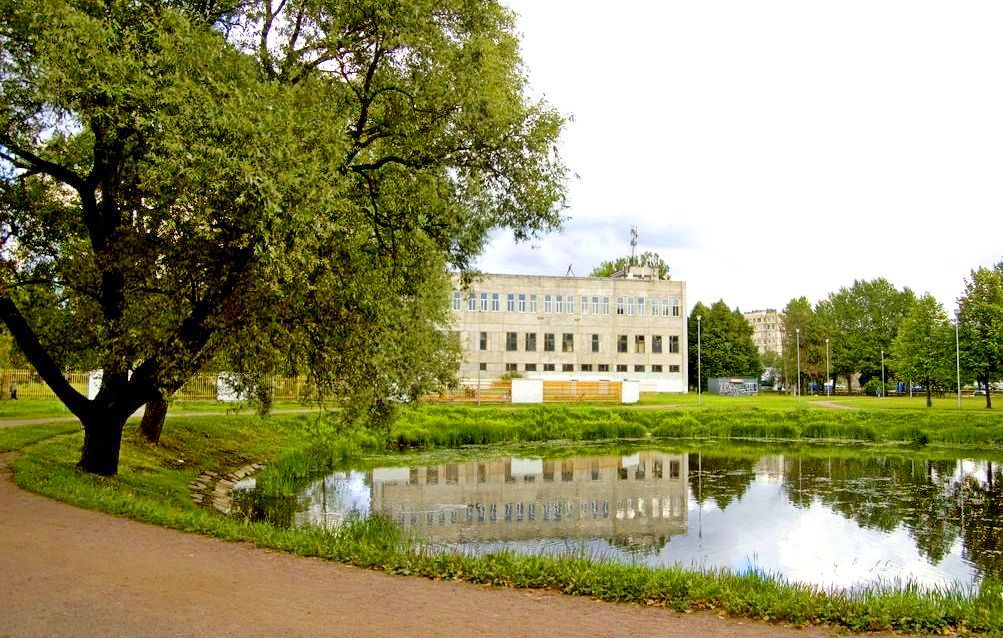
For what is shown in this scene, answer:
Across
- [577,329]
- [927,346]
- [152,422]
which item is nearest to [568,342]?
[577,329]

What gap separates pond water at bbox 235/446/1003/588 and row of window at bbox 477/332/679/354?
4432 cm

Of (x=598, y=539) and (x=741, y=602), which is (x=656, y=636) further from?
(x=598, y=539)

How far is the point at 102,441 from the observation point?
55.9 feet

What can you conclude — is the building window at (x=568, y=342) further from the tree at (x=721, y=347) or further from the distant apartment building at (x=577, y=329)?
the tree at (x=721, y=347)

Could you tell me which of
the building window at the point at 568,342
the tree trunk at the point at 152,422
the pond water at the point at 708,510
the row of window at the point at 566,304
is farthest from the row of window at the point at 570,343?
the tree trunk at the point at 152,422

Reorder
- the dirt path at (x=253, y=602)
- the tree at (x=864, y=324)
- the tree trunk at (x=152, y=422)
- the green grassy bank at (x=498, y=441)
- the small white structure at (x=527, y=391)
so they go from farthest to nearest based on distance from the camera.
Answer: the tree at (x=864, y=324), the small white structure at (x=527, y=391), the tree trunk at (x=152, y=422), the green grassy bank at (x=498, y=441), the dirt path at (x=253, y=602)

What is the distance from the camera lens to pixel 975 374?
5866cm

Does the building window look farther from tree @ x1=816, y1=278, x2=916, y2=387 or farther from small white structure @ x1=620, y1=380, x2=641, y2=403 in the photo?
tree @ x1=816, y1=278, x2=916, y2=387

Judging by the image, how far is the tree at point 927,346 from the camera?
6162 centimetres

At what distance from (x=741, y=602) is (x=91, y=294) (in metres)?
13.6

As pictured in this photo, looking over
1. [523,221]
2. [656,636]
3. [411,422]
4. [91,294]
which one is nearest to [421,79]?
[523,221]

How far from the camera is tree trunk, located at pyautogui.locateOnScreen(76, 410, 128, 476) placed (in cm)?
1686

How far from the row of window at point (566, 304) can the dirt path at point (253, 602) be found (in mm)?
64201

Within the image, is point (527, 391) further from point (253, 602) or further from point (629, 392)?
point (253, 602)
